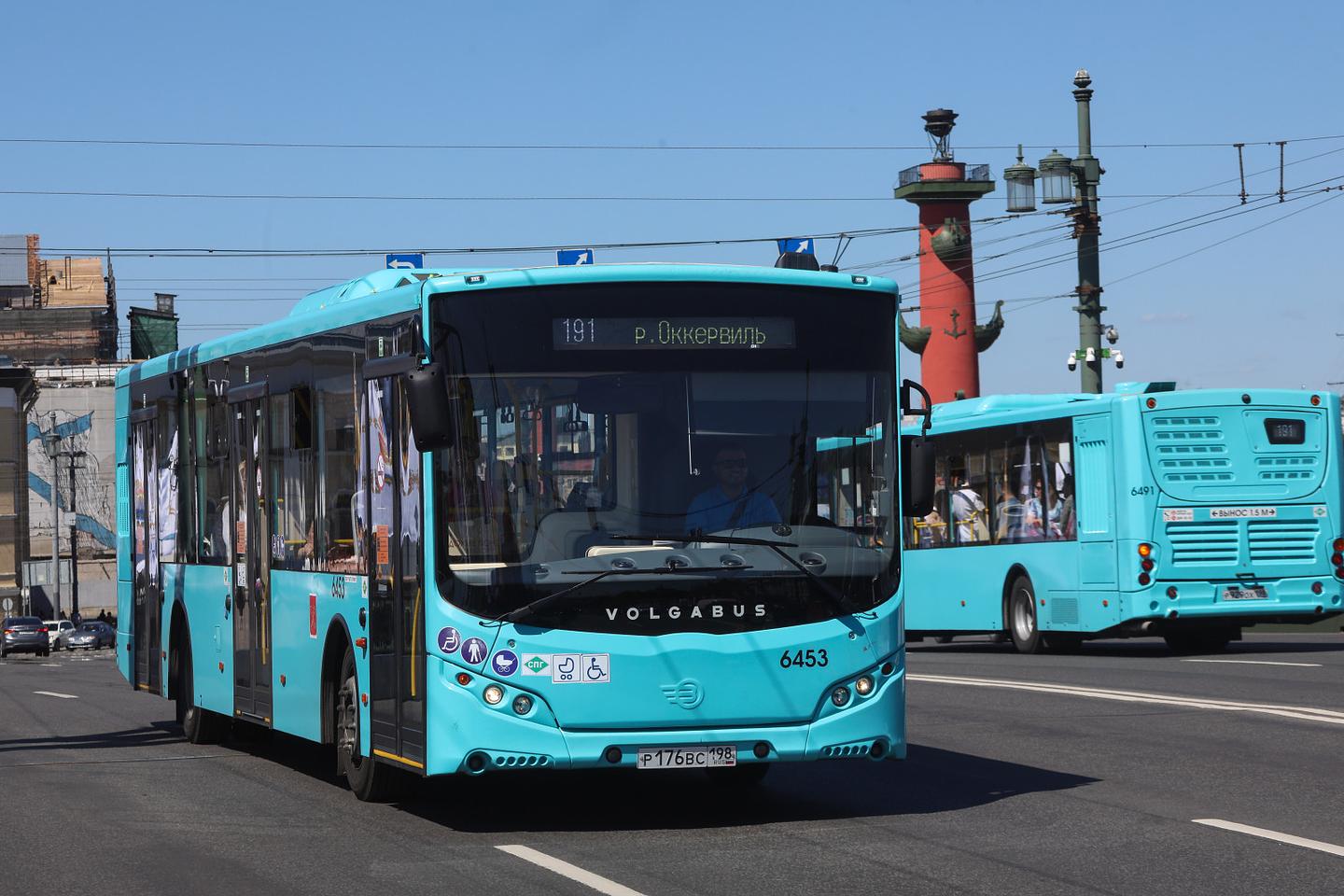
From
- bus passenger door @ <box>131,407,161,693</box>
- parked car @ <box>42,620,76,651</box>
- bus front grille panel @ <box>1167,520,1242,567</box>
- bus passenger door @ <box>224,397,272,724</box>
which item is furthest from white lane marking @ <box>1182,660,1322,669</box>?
parked car @ <box>42,620,76,651</box>

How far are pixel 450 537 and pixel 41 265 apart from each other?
363 ft

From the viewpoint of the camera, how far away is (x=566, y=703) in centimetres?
1041

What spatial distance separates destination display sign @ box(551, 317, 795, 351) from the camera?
10719 millimetres

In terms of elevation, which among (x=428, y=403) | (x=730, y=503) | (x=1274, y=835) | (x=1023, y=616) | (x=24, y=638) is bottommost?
(x=24, y=638)

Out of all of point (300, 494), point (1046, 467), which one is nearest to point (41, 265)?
point (1046, 467)

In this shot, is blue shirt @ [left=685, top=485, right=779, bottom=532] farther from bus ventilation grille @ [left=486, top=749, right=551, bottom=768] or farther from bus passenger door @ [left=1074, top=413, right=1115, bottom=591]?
bus passenger door @ [left=1074, top=413, right=1115, bottom=591]

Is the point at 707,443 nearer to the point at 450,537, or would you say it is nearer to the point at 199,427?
the point at 450,537

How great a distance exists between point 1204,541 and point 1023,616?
3233 mm

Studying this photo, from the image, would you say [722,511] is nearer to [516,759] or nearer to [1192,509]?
[516,759]

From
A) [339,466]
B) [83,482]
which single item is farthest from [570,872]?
[83,482]

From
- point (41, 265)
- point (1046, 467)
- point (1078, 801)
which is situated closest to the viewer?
point (1078, 801)

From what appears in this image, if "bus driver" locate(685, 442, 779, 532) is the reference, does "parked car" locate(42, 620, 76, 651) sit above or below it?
below

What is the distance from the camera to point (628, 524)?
414 inches

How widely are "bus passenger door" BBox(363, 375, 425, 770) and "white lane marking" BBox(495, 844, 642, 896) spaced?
914 mm
